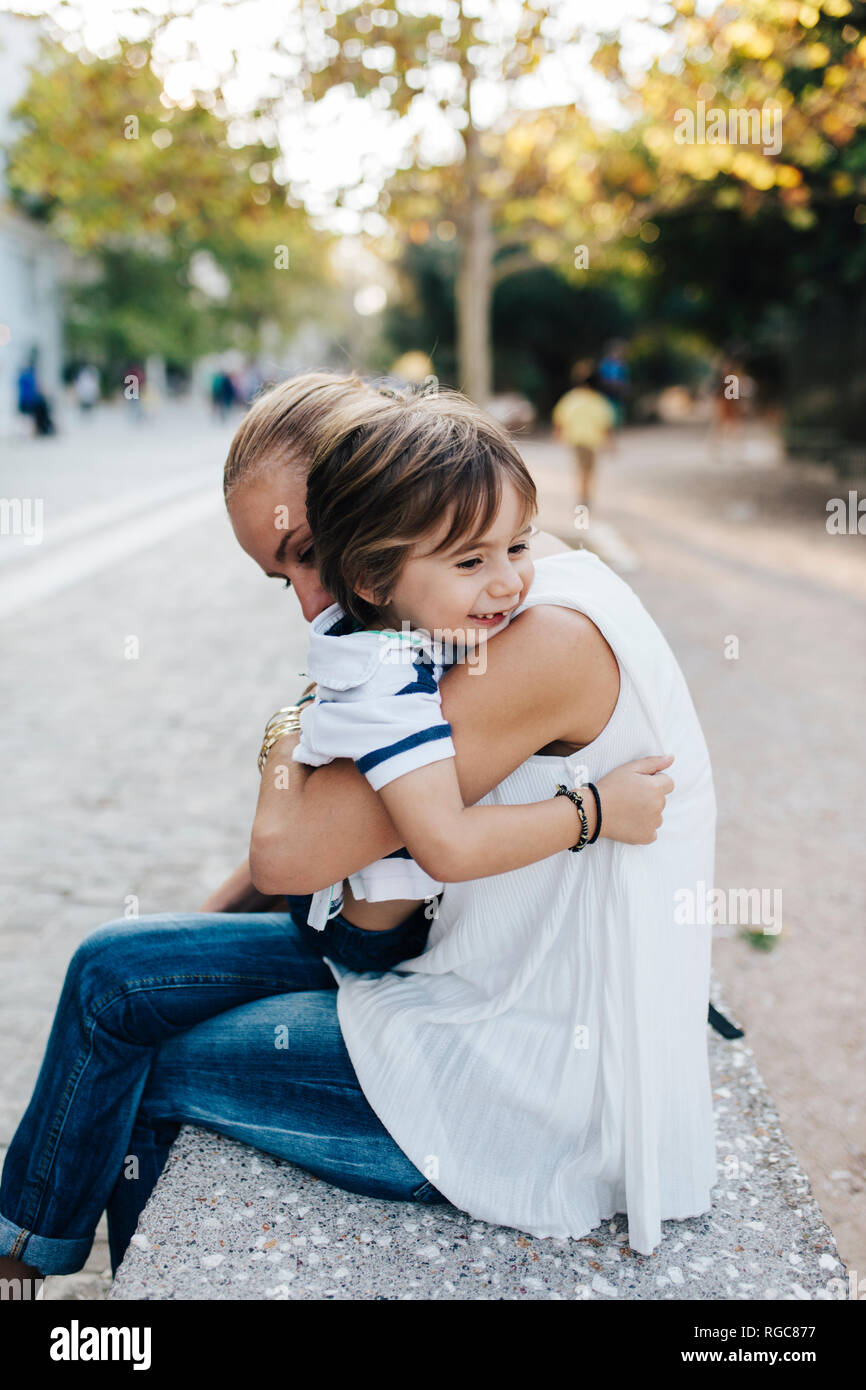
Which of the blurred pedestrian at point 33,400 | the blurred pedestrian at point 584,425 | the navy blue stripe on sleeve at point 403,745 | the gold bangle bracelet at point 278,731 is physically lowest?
the gold bangle bracelet at point 278,731

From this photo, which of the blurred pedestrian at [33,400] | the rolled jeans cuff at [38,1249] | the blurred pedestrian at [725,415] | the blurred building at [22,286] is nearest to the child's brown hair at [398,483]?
the rolled jeans cuff at [38,1249]

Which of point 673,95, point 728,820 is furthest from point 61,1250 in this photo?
point 673,95

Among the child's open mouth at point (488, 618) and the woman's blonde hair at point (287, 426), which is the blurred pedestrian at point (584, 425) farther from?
the child's open mouth at point (488, 618)

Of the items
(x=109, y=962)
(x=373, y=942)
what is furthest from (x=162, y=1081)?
(x=373, y=942)

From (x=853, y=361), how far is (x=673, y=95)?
28.6 feet

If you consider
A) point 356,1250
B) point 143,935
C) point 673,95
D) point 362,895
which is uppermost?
point 673,95

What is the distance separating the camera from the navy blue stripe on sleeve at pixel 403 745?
64.7 inches

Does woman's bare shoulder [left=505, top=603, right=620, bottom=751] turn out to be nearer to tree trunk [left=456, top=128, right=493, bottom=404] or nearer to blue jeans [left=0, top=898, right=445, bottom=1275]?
blue jeans [left=0, top=898, right=445, bottom=1275]

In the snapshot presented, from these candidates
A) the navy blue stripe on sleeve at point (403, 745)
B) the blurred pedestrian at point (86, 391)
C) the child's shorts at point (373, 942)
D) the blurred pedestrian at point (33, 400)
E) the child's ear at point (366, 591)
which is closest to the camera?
the navy blue stripe on sleeve at point (403, 745)

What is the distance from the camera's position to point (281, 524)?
198cm

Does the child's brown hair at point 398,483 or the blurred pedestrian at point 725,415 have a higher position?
the blurred pedestrian at point 725,415

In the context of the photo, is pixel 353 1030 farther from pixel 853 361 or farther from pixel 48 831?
pixel 853 361

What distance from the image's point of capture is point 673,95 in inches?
386

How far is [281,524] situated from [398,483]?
396 mm
